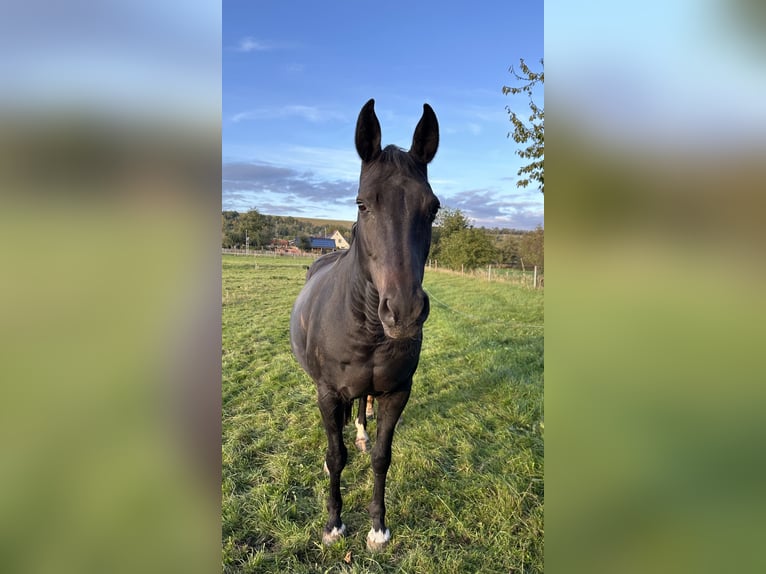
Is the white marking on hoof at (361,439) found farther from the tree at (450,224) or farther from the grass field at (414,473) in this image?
the tree at (450,224)

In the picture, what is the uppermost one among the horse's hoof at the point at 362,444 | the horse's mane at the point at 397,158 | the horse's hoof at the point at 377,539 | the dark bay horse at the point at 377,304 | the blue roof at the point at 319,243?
the blue roof at the point at 319,243

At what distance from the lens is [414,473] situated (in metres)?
4.27

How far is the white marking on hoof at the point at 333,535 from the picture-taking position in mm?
3334

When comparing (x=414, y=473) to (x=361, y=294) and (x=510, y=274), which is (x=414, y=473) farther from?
(x=510, y=274)

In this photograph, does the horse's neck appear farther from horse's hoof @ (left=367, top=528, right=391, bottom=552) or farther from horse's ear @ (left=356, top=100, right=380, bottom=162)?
horse's hoof @ (left=367, top=528, right=391, bottom=552)

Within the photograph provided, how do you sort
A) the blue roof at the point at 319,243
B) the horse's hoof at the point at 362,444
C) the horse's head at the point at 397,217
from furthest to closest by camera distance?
the blue roof at the point at 319,243
the horse's hoof at the point at 362,444
the horse's head at the point at 397,217

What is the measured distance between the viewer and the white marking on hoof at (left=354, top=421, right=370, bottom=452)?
4.79 meters

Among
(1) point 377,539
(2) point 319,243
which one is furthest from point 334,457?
(2) point 319,243

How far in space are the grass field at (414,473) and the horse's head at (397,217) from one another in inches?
91.1

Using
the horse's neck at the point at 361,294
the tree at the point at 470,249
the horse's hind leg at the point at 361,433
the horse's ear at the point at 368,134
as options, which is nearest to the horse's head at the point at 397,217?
the horse's ear at the point at 368,134
